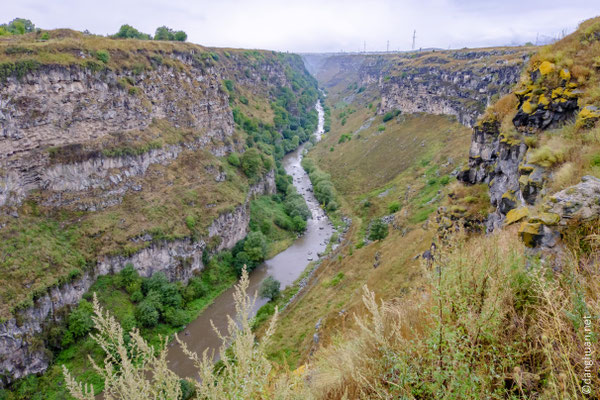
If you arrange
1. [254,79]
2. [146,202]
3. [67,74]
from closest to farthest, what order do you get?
[67,74], [146,202], [254,79]

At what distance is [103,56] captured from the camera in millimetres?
37031

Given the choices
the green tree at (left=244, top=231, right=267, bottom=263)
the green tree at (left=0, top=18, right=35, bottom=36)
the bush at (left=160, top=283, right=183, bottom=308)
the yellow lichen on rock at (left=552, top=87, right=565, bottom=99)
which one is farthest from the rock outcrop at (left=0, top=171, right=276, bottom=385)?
the green tree at (left=0, top=18, right=35, bottom=36)

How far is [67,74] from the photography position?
1287 inches

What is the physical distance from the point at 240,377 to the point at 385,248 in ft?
87.6

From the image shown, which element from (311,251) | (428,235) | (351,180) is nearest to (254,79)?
(351,180)

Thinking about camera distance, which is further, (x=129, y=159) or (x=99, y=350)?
(x=129, y=159)

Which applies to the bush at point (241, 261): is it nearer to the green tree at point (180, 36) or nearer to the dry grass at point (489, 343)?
the dry grass at point (489, 343)

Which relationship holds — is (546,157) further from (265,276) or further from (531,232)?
(265,276)

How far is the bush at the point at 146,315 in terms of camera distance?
92.5 ft

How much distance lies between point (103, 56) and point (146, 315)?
28.9m

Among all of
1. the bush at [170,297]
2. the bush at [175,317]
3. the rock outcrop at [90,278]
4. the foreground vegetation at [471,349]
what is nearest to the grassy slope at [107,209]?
the rock outcrop at [90,278]

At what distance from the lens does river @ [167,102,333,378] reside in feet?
89.1

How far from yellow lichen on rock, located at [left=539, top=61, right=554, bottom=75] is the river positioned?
20.8m

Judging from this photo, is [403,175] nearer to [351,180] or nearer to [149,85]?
[351,180]
